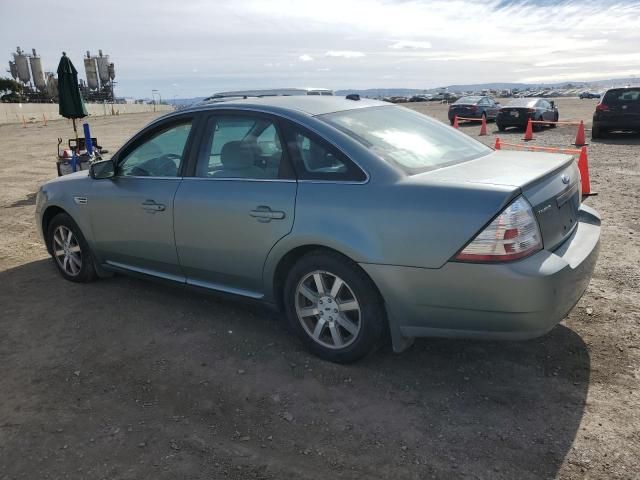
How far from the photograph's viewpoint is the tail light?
2.82 m

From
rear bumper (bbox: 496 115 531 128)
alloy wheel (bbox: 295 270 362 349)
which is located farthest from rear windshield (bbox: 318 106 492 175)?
rear bumper (bbox: 496 115 531 128)

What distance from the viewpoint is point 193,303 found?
184 inches

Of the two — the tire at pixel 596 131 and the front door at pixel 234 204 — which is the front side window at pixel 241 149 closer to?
the front door at pixel 234 204

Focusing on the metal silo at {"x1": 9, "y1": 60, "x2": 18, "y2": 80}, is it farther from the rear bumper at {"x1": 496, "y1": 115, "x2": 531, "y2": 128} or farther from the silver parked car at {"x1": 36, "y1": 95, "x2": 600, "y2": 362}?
the silver parked car at {"x1": 36, "y1": 95, "x2": 600, "y2": 362}

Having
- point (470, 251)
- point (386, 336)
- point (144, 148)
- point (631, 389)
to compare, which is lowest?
point (631, 389)

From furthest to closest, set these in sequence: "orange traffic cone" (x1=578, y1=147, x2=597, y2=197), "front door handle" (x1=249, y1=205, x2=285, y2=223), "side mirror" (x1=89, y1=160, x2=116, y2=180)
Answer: "orange traffic cone" (x1=578, y1=147, x2=597, y2=197)
"side mirror" (x1=89, y1=160, x2=116, y2=180)
"front door handle" (x1=249, y1=205, x2=285, y2=223)

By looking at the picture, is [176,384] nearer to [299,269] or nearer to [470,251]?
[299,269]

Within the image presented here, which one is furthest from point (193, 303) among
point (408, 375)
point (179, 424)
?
point (408, 375)

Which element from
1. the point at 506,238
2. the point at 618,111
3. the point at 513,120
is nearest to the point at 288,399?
the point at 506,238

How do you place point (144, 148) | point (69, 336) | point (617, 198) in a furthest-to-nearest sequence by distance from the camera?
point (617, 198) → point (144, 148) → point (69, 336)

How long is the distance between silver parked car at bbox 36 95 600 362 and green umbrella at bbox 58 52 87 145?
6.15 m

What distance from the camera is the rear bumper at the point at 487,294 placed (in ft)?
9.30

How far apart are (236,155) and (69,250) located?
7.74 feet

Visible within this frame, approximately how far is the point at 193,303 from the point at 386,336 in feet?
6.48
